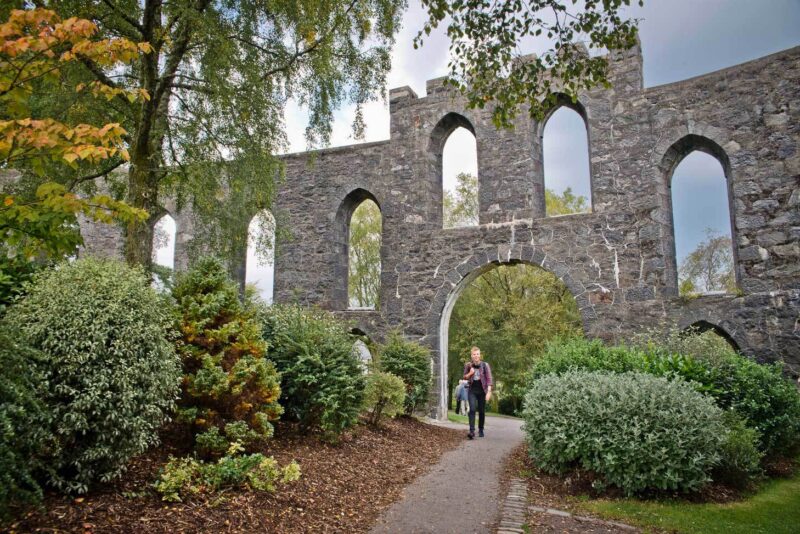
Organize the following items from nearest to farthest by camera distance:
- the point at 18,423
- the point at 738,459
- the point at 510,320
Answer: the point at 18,423 < the point at 738,459 < the point at 510,320

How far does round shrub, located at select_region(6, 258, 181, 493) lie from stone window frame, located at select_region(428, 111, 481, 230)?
8854 millimetres

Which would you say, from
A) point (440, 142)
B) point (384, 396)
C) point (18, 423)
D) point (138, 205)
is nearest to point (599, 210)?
point (440, 142)

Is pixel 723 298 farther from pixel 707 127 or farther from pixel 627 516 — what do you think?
pixel 627 516

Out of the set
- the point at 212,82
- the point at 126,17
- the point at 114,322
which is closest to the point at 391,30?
the point at 212,82

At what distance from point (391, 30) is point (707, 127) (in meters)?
6.16

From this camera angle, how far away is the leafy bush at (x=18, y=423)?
9.98 ft

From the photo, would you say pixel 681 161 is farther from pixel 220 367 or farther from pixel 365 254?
pixel 365 254

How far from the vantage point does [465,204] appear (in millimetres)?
23266

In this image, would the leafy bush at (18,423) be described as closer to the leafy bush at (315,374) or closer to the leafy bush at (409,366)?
the leafy bush at (315,374)

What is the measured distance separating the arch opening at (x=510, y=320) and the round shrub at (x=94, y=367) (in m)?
13.4

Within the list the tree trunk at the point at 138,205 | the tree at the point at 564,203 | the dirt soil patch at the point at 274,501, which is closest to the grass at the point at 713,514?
the dirt soil patch at the point at 274,501

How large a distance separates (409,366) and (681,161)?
6.54 metres

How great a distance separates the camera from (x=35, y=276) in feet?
15.1

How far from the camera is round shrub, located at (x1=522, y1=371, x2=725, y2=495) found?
17.9 feet
